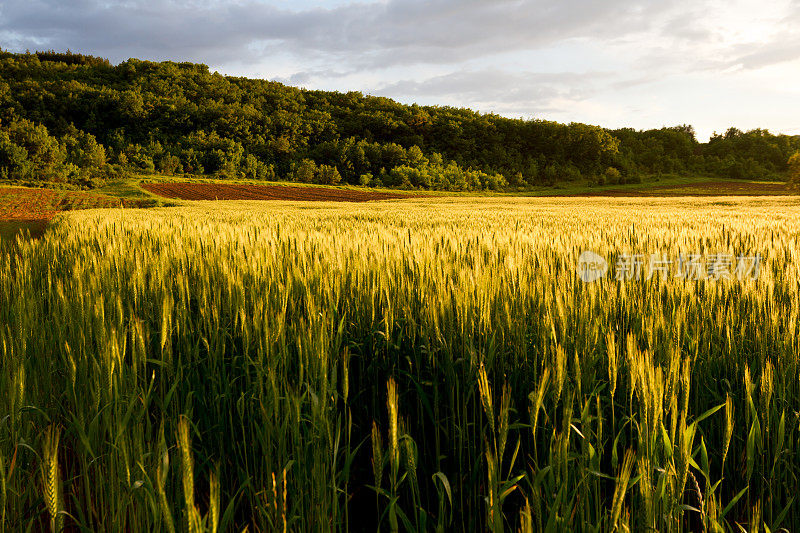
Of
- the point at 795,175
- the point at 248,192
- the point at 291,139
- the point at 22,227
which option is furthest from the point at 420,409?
the point at 291,139

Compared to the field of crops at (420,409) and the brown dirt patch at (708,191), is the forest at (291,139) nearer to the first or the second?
the brown dirt patch at (708,191)

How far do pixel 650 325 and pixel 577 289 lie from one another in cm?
65

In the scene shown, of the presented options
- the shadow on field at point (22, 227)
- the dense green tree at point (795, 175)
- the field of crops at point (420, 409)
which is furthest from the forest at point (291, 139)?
the field of crops at point (420, 409)

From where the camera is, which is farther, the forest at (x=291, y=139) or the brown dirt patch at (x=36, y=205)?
the forest at (x=291, y=139)

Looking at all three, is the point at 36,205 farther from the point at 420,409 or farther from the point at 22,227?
the point at 420,409

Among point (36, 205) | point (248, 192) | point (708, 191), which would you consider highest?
point (248, 192)

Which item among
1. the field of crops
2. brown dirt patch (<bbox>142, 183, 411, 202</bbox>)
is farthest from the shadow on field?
brown dirt patch (<bbox>142, 183, 411, 202</bbox>)

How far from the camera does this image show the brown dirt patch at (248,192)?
40.0 m

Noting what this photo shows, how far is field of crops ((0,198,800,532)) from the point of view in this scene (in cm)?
98

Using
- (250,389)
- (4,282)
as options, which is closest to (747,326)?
(250,389)

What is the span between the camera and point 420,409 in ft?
5.14

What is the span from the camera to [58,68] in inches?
3250

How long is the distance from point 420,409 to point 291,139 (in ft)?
263

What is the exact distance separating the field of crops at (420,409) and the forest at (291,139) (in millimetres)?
57789
